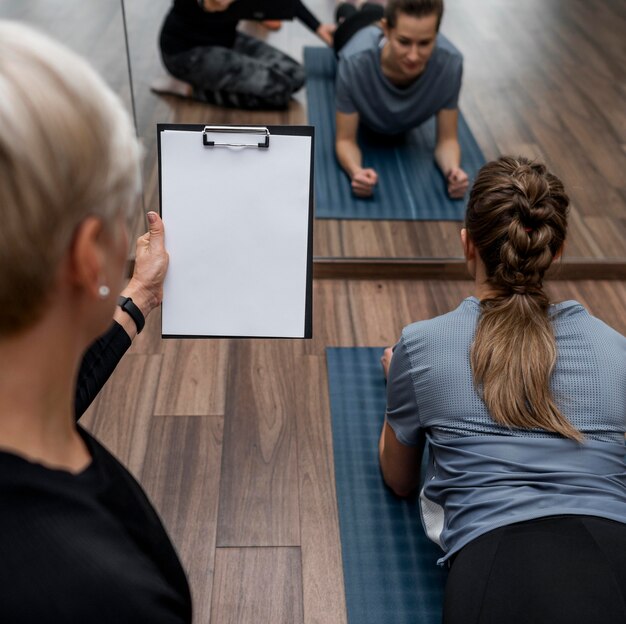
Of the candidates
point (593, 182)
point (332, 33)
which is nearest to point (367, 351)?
point (593, 182)

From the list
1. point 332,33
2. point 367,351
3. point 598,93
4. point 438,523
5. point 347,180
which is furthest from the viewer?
point 332,33

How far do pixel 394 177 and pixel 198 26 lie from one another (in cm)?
79

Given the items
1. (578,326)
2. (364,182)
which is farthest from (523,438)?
(364,182)

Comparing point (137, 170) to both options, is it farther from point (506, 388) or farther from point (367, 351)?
point (367, 351)

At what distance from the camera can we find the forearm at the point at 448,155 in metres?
2.57

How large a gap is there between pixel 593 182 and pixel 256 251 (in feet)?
5.11

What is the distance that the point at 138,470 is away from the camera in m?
1.69

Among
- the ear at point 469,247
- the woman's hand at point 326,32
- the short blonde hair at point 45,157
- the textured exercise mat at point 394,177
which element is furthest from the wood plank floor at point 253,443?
the short blonde hair at point 45,157

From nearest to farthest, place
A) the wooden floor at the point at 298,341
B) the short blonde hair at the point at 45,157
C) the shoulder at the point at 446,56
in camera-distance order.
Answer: the short blonde hair at the point at 45,157, the wooden floor at the point at 298,341, the shoulder at the point at 446,56

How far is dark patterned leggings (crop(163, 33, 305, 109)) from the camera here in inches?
105

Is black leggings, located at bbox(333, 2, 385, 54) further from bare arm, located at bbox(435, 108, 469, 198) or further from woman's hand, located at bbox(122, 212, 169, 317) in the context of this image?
woman's hand, located at bbox(122, 212, 169, 317)

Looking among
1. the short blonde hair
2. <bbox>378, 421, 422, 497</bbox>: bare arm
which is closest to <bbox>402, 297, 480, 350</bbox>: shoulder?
<bbox>378, 421, 422, 497</bbox>: bare arm

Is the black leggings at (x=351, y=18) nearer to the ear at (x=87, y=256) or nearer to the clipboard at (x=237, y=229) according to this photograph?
the clipboard at (x=237, y=229)

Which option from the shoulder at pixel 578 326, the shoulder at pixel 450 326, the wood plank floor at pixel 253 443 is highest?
the shoulder at pixel 578 326
